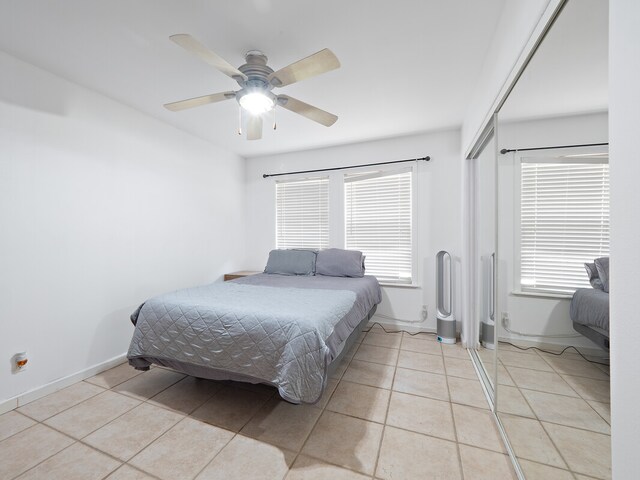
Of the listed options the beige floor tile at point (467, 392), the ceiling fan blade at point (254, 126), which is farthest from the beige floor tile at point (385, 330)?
the ceiling fan blade at point (254, 126)

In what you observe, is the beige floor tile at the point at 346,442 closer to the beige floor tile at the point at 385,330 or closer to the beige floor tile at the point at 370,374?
the beige floor tile at the point at 370,374

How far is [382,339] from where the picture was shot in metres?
3.22

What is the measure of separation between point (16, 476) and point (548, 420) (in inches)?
99.2

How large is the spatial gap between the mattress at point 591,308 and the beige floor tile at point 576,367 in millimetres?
126

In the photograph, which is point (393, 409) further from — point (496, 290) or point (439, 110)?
point (439, 110)

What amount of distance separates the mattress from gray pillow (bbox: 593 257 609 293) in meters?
0.02

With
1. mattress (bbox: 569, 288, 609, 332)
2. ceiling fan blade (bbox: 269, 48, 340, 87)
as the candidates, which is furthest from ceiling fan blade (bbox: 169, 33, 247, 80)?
mattress (bbox: 569, 288, 609, 332)

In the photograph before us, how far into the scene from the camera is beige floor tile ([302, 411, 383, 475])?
1479mm

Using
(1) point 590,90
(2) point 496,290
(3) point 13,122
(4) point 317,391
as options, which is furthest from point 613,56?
(3) point 13,122

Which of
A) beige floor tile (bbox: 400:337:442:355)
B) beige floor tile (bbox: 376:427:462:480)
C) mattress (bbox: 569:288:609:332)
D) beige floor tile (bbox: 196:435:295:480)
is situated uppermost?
mattress (bbox: 569:288:609:332)

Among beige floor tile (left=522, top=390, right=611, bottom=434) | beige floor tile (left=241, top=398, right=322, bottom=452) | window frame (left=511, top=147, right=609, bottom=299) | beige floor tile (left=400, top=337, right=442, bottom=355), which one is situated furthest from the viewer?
beige floor tile (left=400, top=337, right=442, bottom=355)

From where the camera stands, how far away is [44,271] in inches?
82.9

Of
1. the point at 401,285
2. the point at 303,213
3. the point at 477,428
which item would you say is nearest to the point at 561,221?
the point at 477,428

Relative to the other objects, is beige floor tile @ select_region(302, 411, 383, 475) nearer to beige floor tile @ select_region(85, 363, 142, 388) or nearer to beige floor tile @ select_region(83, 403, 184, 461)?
beige floor tile @ select_region(83, 403, 184, 461)
